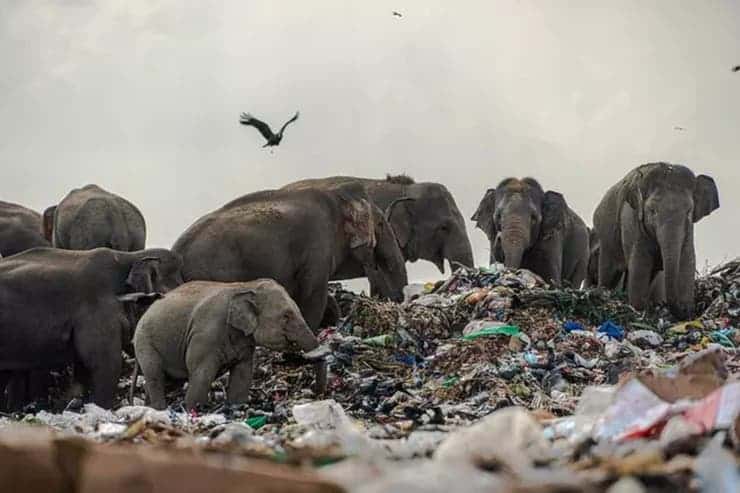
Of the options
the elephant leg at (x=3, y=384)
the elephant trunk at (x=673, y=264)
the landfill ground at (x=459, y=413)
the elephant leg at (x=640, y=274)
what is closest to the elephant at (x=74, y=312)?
the landfill ground at (x=459, y=413)

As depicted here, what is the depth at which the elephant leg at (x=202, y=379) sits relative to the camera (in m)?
10.9

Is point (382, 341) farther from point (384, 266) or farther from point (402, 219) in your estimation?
point (402, 219)

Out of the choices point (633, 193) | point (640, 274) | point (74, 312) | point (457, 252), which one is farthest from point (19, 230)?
point (640, 274)

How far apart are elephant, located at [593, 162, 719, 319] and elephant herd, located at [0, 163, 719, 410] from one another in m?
0.02

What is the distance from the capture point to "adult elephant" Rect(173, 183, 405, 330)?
14.7 metres

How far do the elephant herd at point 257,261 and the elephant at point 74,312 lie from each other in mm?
12

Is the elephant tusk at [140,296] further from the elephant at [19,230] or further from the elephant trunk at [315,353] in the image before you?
the elephant at [19,230]

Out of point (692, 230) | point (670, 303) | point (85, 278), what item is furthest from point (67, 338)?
point (692, 230)

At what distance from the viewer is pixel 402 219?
20.3 m

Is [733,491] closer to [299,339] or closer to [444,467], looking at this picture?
[444,467]

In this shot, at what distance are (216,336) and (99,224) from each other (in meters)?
5.74

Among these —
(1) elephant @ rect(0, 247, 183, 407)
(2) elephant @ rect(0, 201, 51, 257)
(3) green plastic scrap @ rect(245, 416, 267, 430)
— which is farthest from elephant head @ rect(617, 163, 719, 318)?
(3) green plastic scrap @ rect(245, 416, 267, 430)

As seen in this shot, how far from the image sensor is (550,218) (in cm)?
1969

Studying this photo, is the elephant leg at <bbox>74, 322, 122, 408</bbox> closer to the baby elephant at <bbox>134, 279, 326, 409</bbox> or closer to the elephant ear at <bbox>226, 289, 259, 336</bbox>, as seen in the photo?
the baby elephant at <bbox>134, 279, 326, 409</bbox>
